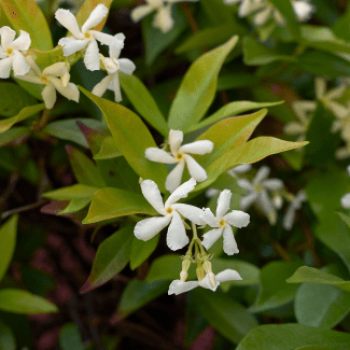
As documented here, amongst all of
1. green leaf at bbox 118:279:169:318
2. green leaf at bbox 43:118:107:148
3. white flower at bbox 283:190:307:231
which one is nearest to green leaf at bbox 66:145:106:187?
green leaf at bbox 43:118:107:148

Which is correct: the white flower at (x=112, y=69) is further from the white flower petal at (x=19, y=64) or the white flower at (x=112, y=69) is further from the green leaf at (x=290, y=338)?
the green leaf at (x=290, y=338)

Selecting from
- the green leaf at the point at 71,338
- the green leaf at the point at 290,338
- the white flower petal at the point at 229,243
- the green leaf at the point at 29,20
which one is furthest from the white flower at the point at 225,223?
the green leaf at the point at 71,338

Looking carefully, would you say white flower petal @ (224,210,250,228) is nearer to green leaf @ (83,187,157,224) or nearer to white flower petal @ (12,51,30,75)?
green leaf @ (83,187,157,224)

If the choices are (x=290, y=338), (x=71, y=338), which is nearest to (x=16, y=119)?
(x=290, y=338)

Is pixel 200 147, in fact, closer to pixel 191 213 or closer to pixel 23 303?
pixel 191 213

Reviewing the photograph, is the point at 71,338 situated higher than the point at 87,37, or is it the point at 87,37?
the point at 87,37

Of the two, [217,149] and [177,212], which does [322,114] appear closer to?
[217,149]
